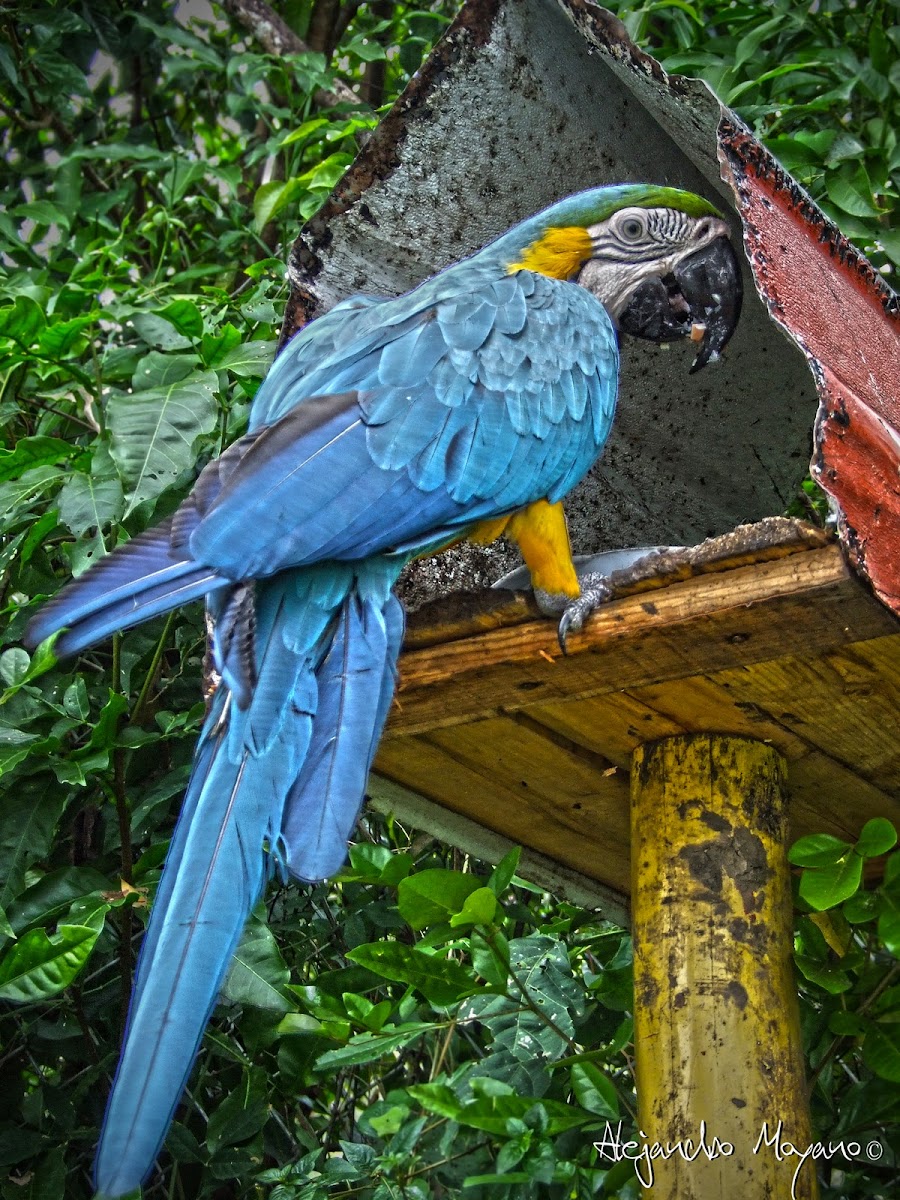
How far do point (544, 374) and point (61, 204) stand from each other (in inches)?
63.0

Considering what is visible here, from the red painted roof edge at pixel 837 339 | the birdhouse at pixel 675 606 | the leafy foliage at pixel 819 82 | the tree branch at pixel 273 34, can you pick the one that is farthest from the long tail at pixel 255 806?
the tree branch at pixel 273 34

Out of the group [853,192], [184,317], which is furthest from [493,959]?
[853,192]

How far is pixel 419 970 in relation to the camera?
146cm

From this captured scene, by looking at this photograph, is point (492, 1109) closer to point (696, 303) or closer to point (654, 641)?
point (654, 641)

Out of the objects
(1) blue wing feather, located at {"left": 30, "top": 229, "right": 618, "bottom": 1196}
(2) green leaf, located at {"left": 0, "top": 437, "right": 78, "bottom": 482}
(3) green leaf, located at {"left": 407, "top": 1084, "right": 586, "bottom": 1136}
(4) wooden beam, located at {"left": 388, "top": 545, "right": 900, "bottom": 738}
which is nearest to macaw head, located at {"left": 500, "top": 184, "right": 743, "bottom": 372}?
(1) blue wing feather, located at {"left": 30, "top": 229, "right": 618, "bottom": 1196}

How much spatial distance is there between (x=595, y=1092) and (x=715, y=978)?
19cm

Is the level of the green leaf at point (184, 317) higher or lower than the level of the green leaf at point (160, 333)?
higher

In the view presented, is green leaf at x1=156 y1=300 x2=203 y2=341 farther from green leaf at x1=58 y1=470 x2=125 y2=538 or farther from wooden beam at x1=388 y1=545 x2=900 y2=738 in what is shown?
wooden beam at x1=388 y1=545 x2=900 y2=738

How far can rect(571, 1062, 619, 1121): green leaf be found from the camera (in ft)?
4.76

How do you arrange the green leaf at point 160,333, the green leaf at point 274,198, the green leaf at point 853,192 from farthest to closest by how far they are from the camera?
the green leaf at point 274,198
the green leaf at point 853,192
the green leaf at point 160,333

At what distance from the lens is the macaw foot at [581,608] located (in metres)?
1.37

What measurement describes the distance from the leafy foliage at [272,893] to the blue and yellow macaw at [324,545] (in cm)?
33

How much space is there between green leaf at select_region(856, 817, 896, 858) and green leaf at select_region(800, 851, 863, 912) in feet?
0.04

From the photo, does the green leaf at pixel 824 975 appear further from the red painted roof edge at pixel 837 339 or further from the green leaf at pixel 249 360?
the green leaf at pixel 249 360
